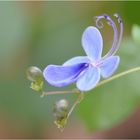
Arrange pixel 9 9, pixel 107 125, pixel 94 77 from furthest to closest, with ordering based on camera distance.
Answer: pixel 9 9 < pixel 107 125 < pixel 94 77

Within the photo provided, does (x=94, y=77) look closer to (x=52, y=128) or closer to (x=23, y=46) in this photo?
(x=23, y=46)

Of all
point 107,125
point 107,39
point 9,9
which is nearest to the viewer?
point 107,125

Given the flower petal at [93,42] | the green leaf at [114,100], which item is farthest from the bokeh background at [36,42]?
the flower petal at [93,42]

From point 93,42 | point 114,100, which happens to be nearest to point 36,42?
point 114,100

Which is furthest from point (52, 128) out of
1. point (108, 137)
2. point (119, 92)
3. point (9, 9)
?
point (119, 92)

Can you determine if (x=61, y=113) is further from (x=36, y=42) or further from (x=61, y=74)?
(x=36, y=42)

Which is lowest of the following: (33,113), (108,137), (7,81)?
(108,137)
